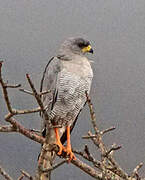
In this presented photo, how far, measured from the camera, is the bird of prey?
6.33ft

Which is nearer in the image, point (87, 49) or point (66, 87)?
point (66, 87)

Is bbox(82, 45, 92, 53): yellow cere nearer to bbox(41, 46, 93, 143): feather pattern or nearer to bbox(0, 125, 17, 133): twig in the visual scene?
bbox(41, 46, 93, 143): feather pattern

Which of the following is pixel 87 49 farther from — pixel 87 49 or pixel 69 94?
pixel 69 94

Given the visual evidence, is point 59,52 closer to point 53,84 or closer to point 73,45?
point 73,45

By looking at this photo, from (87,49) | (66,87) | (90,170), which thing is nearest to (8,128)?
(90,170)

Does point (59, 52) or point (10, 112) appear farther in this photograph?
point (59, 52)

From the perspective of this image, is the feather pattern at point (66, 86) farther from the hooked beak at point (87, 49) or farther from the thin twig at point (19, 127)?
the thin twig at point (19, 127)

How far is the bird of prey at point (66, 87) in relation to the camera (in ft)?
6.33

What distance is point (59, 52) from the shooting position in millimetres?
2143

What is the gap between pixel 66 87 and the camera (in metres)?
1.93

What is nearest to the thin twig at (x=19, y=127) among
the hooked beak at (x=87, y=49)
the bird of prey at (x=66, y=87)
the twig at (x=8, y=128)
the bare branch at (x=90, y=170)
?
the twig at (x=8, y=128)

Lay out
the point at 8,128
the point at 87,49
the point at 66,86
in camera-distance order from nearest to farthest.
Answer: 1. the point at 8,128
2. the point at 66,86
3. the point at 87,49

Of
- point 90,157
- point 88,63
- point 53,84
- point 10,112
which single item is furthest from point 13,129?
point 88,63

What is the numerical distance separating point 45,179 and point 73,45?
3.06 ft
